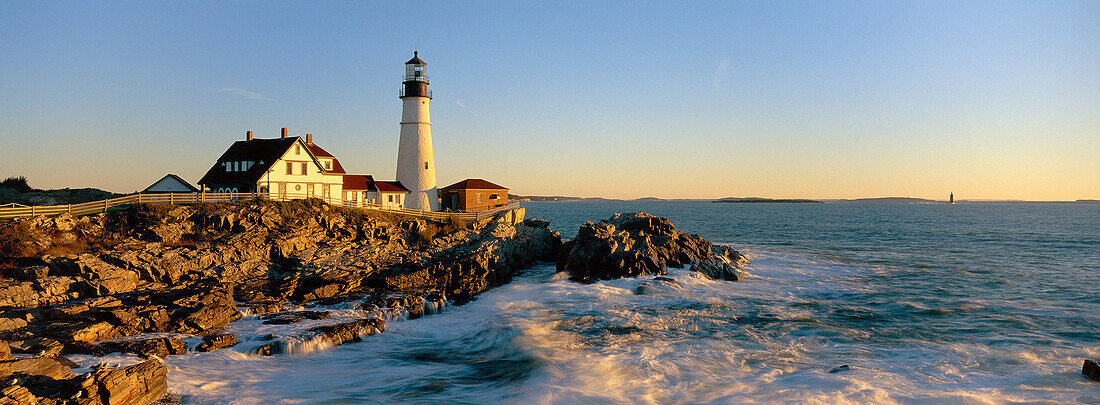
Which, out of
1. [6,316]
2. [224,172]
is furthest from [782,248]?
[6,316]

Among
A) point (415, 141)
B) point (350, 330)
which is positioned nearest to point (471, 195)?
point (415, 141)

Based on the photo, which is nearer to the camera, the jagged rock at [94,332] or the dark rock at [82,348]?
the dark rock at [82,348]

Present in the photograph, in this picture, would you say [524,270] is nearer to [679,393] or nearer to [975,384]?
[679,393]

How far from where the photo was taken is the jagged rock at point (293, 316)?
1994 cm

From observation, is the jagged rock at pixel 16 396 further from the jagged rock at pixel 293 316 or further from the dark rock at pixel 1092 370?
the dark rock at pixel 1092 370

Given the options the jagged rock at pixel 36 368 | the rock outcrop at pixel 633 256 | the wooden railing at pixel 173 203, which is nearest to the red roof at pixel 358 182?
the wooden railing at pixel 173 203

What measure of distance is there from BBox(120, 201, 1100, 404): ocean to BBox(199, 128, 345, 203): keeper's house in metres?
19.5

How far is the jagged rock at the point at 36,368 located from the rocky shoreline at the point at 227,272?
1.4 inches

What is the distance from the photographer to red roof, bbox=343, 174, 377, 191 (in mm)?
45375

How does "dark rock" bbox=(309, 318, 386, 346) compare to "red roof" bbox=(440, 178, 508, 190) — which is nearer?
"dark rock" bbox=(309, 318, 386, 346)

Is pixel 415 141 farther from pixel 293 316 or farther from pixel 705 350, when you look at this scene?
pixel 705 350

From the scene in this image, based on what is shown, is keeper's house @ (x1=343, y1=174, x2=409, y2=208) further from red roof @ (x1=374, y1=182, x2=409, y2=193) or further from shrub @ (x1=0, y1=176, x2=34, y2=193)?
shrub @ (x1=0, y1=176, x2=34, y2=193)

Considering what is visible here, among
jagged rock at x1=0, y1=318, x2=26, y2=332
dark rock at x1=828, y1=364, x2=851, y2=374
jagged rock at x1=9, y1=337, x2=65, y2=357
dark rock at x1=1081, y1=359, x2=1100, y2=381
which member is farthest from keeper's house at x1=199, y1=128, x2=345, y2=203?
dark rock at x1=1081, y1=359, x2=1100, y2=381

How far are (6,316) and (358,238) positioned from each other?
56.3ft
